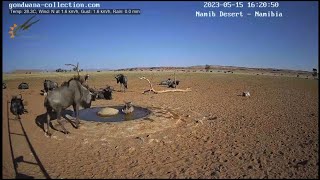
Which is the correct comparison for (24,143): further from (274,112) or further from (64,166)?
(274,112)

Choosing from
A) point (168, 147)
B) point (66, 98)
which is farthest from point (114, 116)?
point (168, 147)

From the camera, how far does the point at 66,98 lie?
34.5ft

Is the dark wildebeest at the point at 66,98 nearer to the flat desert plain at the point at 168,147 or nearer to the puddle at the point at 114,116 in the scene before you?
the flat desert plain at the point at 168,147

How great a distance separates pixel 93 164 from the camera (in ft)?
25.0

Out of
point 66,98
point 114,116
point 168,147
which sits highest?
point 66,98

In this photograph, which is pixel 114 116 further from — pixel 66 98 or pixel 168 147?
pixel 168 147

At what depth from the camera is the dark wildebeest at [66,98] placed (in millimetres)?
10133

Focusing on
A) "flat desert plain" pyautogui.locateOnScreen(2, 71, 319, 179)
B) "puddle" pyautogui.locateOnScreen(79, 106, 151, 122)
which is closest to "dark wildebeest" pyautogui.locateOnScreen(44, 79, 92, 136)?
"flat desert plain" pyautogui.locateOnScreen(2, 71, 319, 179)

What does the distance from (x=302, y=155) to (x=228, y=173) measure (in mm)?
2812

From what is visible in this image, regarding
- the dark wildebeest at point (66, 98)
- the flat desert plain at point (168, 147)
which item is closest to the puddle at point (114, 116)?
the flat desert plain at point (168, 147)

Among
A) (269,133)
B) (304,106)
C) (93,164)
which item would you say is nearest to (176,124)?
(269,133)

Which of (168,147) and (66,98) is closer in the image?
(168,147)

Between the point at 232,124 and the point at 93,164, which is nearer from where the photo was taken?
the point at 93,164

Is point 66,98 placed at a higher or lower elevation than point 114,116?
higher
